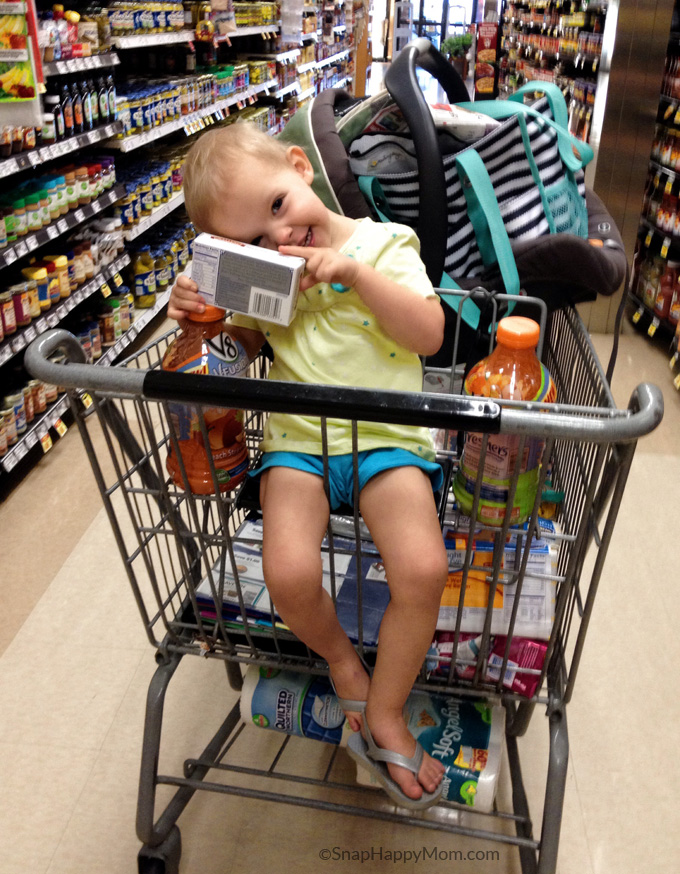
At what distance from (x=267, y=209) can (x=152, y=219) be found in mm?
2852

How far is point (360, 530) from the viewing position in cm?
113

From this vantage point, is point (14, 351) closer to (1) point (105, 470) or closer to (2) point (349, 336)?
(1) point (105, 470)

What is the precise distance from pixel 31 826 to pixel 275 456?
0.95 m

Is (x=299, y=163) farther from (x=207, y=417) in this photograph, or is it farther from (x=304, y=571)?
(x=304, y=571)

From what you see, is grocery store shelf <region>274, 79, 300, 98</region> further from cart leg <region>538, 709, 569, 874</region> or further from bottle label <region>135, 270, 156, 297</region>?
cart leg <region>538, 709, 569, 874</region>

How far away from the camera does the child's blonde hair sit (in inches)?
42.3

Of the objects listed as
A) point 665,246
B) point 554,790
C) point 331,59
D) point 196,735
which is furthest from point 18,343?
point 331,59

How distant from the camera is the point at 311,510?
3.54ft

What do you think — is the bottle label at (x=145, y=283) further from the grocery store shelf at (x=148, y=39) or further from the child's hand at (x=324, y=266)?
the child's hand at (x=324, y=266)

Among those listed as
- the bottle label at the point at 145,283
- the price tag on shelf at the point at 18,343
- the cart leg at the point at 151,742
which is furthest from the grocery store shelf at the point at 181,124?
the cart leg at the point at 151,742

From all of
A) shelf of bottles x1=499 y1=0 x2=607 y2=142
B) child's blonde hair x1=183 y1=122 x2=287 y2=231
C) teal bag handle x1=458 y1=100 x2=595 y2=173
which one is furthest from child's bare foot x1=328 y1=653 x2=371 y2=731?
shelf of bottles x1=499 y1=0 x2=607 y2=142

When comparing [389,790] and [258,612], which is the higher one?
[258,612]

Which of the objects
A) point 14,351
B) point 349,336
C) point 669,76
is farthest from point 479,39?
point 349,336

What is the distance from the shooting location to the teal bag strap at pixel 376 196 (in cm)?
142
